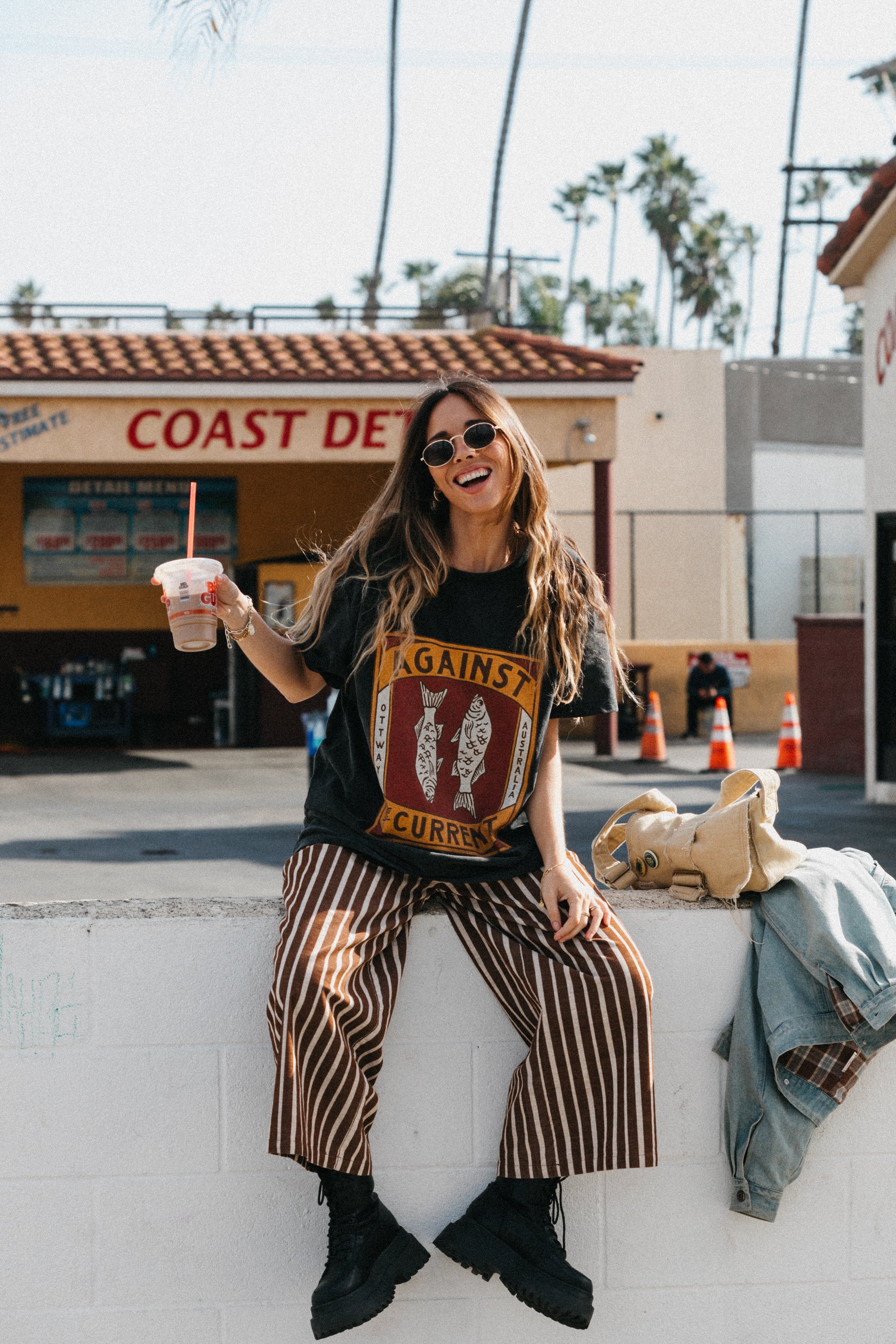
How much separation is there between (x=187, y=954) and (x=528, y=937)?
673mm

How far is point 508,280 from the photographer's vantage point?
913 inches

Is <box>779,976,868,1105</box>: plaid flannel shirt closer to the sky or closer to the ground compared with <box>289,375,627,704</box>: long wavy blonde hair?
closer to the ground

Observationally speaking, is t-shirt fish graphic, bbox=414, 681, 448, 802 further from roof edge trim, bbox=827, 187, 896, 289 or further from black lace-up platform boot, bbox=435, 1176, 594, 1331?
roof edge trim, bbox=827, 187, 896, 289

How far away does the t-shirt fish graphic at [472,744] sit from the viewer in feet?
9.36

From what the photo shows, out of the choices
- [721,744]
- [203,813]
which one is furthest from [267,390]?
[721,744]

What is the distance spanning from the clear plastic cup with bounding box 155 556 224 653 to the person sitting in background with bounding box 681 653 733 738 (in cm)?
1554

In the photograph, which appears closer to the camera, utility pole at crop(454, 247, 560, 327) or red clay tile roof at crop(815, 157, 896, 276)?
red clay tile roof at crop(815, 157, 896, 276)

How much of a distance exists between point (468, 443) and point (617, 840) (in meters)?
0.98

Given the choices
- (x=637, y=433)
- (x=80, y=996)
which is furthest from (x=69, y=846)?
(x=637, y=433)

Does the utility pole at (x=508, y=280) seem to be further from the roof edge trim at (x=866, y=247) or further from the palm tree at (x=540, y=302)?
the palm tree at (x=540, y=302)

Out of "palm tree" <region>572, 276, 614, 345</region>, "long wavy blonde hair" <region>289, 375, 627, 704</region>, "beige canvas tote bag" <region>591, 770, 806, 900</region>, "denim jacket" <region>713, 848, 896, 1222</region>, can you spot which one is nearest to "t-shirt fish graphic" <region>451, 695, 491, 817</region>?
"long wavy blonde hair" <region>289, 375, 627, 704</region>

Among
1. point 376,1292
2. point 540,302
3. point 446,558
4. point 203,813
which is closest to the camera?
point 376,1292

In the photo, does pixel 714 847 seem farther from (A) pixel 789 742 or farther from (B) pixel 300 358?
(B) pixel 300 358

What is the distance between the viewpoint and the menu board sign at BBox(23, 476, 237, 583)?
61.1 ft
